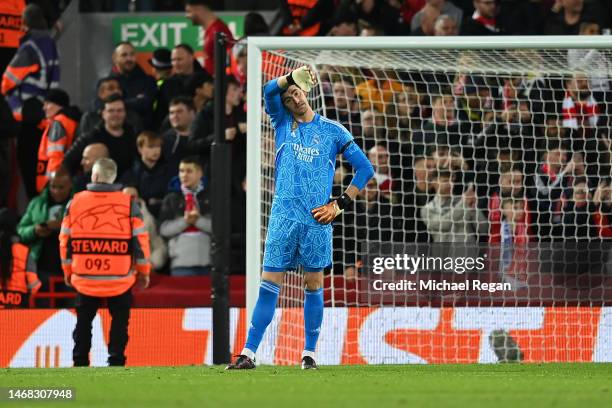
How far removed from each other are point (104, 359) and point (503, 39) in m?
4.58

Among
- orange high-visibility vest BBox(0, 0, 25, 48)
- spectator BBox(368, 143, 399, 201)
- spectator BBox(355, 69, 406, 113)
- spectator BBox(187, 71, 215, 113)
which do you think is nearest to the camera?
spectator BBox(368, 143, 399, 201)

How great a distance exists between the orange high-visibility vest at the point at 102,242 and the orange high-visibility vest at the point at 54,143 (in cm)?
289

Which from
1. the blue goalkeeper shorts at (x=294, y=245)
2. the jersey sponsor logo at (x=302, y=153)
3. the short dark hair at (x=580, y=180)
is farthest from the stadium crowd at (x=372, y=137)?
the jersey sponsor logo at (x=302, y=153)

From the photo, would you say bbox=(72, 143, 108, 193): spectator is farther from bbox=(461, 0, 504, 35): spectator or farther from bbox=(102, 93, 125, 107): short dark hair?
bbox=(461, 0, 504, 35): spectator

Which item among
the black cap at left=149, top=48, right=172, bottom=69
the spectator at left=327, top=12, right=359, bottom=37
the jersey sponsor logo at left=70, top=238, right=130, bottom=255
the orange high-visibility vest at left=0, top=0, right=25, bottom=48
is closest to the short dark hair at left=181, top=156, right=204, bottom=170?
the jersey sponsor logo at left=70, top=238, right=130, bottom=255

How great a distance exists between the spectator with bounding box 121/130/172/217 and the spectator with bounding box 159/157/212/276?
565 mm

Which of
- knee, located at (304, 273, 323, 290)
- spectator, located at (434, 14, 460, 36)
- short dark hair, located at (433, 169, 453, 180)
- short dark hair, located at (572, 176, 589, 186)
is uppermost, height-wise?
spectator, located at (434, 14, 460, 36)

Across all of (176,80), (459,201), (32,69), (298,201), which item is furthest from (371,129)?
(32,69)

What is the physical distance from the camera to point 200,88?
49.3 ft

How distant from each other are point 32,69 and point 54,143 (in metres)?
1.14

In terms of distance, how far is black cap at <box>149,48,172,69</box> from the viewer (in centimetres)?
1564

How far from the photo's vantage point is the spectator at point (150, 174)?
14141 millimetres

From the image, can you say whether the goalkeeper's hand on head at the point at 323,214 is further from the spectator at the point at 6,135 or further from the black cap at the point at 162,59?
the black cap at the point at 162,59

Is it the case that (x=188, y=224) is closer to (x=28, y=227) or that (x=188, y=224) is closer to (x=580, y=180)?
(x=28, y=227)
